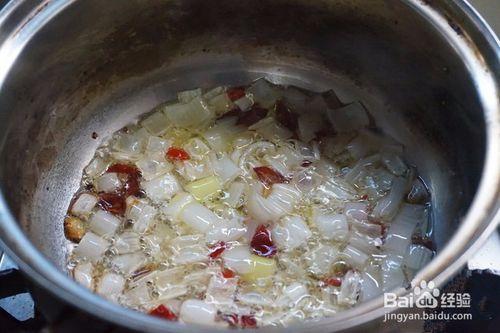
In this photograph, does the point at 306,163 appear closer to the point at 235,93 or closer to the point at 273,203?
the point at 273,203

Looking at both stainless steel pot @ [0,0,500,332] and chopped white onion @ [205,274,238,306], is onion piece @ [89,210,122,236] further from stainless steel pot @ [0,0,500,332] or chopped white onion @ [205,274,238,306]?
chopped white onion @ [205,274,238,306]

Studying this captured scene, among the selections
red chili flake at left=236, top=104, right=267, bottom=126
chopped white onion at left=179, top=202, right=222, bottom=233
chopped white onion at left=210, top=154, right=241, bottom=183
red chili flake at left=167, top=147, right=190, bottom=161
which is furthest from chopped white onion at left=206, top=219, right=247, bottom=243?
red chili flake at left=236, top=104, right=267, bottom=126

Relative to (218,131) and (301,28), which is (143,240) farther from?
(301,28)

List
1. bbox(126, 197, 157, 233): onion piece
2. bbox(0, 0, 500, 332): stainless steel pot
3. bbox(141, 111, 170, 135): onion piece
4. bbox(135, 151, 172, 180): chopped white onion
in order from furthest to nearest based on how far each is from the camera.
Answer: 1. bbox(141, 111, 170, 135): onion piece
2. bbox(135, 151, 172, 180): chopped white onion
3. bbox(126, 197, 157, 233): onion piece
4. bbox(0, 0, 500, 332): stainless steel pot

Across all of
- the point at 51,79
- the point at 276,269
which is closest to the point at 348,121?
the point at 276,269

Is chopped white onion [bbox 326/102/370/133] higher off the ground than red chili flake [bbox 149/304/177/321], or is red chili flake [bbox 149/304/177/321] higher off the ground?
chopped white onion [bbox 326/102/370/133]

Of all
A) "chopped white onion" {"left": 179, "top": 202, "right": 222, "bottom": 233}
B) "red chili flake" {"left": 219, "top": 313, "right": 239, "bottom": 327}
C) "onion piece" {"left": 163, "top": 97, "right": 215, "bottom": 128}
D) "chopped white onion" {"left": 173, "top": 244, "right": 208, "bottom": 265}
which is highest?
"onion piece" {"left": 163, "top": 97, "right": 215, "bottom": 128}
